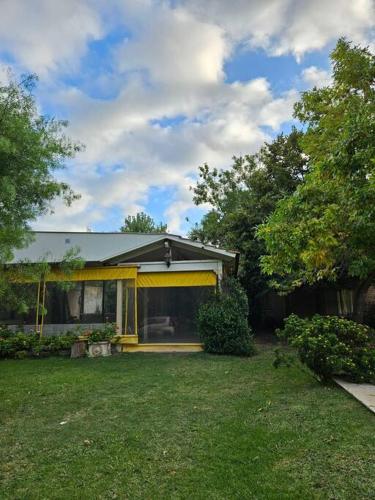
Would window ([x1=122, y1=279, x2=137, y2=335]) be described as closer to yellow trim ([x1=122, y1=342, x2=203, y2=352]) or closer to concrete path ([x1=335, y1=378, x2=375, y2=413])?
yellow trim ([x1=122, y1=342, x2=203, y2=352])

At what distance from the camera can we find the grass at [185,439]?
10.8ft

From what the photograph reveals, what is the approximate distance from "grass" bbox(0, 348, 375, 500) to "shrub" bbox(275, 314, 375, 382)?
1.45ft

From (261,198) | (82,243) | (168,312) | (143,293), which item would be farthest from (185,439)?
(261,198)

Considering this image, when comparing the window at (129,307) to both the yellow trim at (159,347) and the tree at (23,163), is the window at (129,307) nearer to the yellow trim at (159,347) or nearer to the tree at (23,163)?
the yellow trim at (159,347)

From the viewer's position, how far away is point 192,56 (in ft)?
30.1

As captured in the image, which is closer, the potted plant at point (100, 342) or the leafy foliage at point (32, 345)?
the leafy foliage at point (32, 345)

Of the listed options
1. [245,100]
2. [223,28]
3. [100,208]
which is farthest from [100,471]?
[100,208]

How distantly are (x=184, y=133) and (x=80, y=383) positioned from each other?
1160cm

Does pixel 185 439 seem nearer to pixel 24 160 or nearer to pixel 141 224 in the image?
pixel 24 160

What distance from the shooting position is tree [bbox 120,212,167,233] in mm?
39812

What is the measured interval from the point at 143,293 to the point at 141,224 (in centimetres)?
2850

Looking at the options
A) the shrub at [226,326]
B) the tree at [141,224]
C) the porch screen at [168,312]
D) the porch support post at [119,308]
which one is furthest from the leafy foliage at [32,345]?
the tree at [141,224]

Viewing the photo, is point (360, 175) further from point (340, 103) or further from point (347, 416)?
point (340, 103)

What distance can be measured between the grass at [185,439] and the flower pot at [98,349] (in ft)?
10.7
